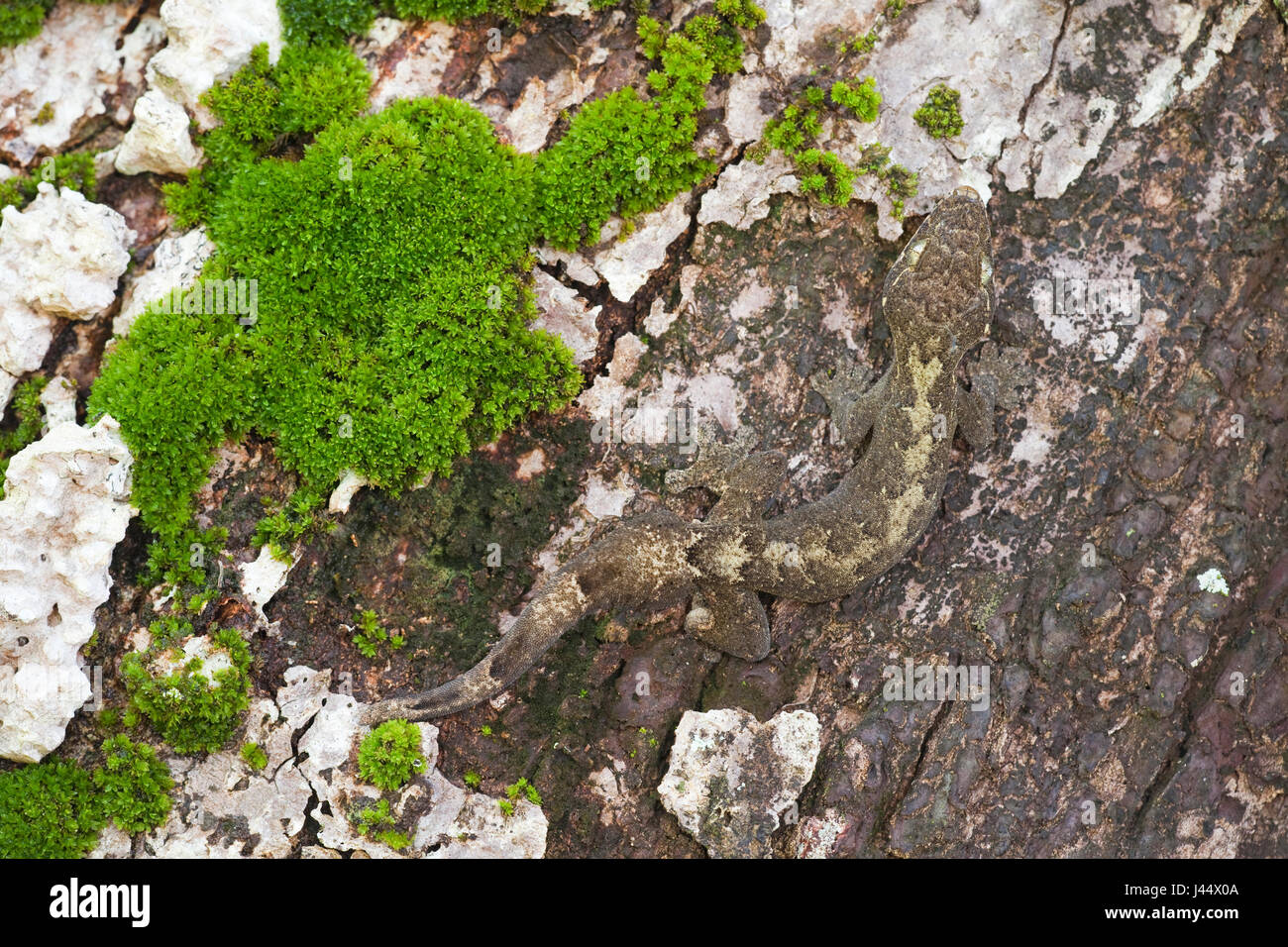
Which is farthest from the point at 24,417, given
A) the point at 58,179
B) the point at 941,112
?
the point at 941,112

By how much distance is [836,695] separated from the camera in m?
5.52

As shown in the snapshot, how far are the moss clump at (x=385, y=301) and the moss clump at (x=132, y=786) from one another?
906mm

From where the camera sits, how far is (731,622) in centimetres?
552

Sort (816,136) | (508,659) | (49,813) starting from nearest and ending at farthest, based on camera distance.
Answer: (49,813)
(508,659)
(816,136)

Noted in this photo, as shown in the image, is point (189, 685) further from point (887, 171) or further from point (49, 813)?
point (887, 171)

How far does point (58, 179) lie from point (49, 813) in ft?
11.3

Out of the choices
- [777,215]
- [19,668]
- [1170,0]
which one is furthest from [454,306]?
[1170,0]

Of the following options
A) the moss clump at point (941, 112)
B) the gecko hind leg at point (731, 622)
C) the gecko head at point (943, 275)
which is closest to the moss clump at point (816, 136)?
the moss clump at point (941, 112)

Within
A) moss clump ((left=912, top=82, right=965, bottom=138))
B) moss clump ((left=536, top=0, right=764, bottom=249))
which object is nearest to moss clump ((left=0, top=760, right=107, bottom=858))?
moss clump ((left=536, top=0, right=764, bottom=249))

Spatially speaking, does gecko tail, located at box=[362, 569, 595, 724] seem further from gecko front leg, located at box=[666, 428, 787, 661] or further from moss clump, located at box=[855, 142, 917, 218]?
moss clump, located at box=[855, 142, 917, 218]

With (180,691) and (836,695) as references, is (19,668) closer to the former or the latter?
(180,691)

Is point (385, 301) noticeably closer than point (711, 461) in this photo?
Yes

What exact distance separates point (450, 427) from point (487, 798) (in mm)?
1964

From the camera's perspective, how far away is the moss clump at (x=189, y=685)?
5.10 metres
